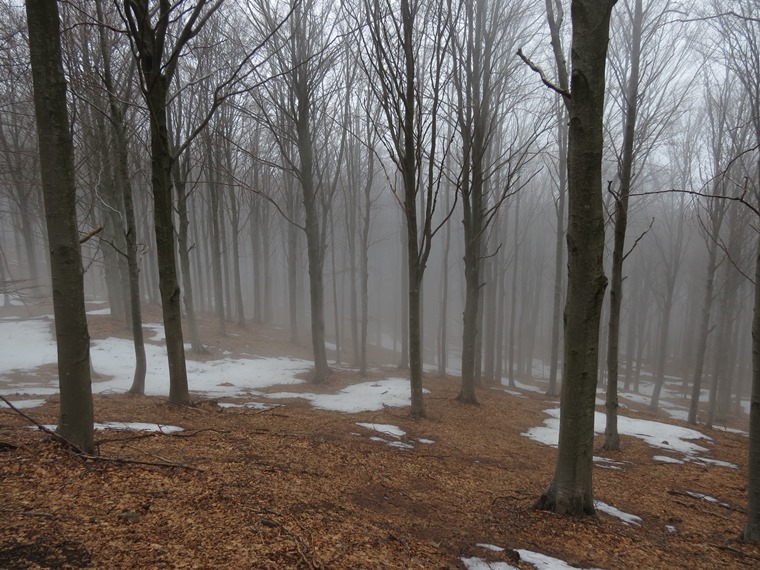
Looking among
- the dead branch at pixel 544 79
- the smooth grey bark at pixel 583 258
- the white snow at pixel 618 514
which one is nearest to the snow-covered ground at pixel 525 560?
the smooth grey bark at pixel 583 258

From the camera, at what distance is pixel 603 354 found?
77.4ft

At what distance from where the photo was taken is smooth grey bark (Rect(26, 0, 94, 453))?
10.7 feet

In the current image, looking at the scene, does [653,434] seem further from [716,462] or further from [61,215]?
[61,215]

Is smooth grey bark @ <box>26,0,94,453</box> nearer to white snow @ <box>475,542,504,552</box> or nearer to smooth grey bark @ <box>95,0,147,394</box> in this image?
white snow @ <box>475,542,504,552</box>

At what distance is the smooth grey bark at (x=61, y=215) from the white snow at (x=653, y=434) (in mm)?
7360

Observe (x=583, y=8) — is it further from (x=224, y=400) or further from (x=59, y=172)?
(x=224, y=400)

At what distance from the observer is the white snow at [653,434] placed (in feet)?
27.1

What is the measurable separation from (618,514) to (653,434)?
6.44 metres

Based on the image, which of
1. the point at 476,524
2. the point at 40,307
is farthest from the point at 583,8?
the point at 40,307

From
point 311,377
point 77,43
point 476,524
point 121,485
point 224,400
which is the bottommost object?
point 311,377

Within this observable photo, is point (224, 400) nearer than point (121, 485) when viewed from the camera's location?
No

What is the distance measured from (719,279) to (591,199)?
2269cm

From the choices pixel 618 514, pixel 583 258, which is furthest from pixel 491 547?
pixel 583 258

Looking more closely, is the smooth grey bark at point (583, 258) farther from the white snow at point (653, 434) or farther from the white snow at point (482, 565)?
the white snow at point (653, 434)
